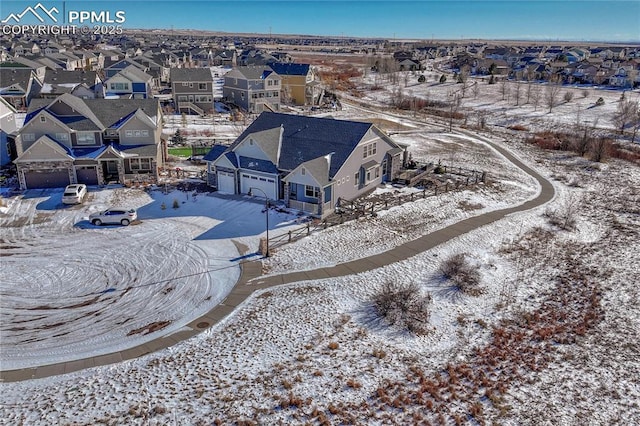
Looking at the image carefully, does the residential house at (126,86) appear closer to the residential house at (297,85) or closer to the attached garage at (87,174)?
the residential house at (297,85)

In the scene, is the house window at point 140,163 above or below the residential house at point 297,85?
below

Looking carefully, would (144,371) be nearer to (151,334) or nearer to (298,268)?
(151,334)

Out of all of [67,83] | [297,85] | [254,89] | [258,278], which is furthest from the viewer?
[297,85]

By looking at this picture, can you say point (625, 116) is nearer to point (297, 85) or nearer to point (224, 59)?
point (297, 85)

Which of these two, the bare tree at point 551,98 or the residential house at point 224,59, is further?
the residential house at point 224,59

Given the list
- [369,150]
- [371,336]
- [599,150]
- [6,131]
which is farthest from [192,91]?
[371,336]

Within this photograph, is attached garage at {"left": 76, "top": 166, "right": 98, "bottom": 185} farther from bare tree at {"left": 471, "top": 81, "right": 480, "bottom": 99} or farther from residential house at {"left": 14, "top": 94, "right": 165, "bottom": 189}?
bare tree at {"left": 471, "top": 81, "right": 480, "bottom": 99}

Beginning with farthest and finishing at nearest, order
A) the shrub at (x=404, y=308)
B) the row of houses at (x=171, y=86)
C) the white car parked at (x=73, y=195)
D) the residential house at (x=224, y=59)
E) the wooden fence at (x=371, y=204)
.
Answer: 1. the residential house at (x=224, y=59)
2. the row of houses at (x=171, y=86)
3. the white car parked at (x=73, y=195)
4. the wooden fence at (x=371, y=204)
5. the shrub at (x=404, y=308)

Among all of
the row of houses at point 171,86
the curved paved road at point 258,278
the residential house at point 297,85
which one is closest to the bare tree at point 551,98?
the residential house at point 297,85
